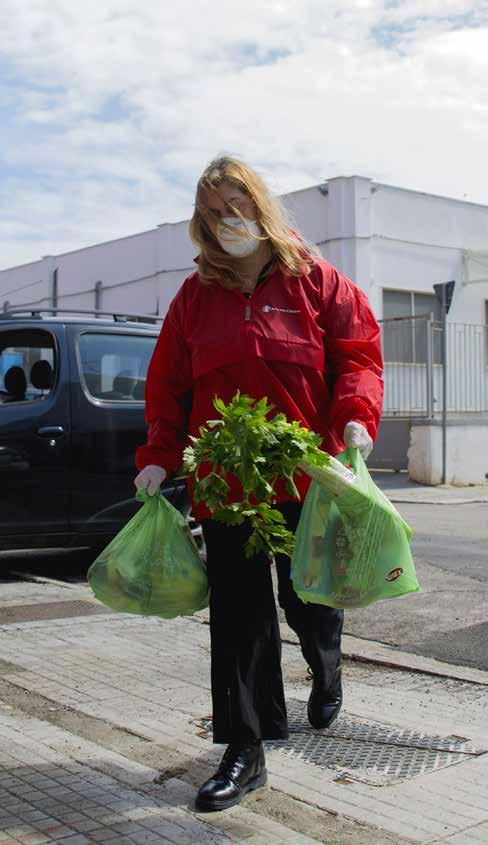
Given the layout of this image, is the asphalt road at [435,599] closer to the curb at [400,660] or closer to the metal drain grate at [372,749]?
the curb at [400,660]

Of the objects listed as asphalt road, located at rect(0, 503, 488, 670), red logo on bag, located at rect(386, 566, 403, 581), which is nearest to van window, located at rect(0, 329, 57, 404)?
asphalt road, located at rect(0, 503, 488, 670)

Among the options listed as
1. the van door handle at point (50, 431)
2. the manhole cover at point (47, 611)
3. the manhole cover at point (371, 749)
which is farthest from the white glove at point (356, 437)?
the van door handle at point (50, 431)

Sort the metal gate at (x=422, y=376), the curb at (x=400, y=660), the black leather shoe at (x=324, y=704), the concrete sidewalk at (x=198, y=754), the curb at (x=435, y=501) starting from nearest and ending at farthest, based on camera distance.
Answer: the concrete sidewalk at (x=198, y=754)
the black leather shoe at (x=324, y=704)
the curb at (x=400, y=660)
the curb at (x=435, y=501)
the metal gate at (x=422, y=376)

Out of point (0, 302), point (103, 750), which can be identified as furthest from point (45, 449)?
point (0, 302)

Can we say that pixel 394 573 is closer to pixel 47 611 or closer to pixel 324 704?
pixel 324 704

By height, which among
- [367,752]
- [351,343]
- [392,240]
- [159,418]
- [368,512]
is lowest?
[367,752]

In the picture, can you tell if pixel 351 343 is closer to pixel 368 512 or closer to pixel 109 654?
pixel 368 512

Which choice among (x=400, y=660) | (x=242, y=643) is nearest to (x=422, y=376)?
(x=400, y=660)

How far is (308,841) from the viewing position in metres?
2.98

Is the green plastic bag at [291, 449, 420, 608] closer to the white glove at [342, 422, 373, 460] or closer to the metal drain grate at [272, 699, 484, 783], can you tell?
the white glove at [342, 422, 373, 460]

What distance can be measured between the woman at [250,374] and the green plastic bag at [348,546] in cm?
19

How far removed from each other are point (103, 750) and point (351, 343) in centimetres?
170

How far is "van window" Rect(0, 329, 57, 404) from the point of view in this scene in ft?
24.4

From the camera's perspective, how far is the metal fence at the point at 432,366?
18797 millimetres
